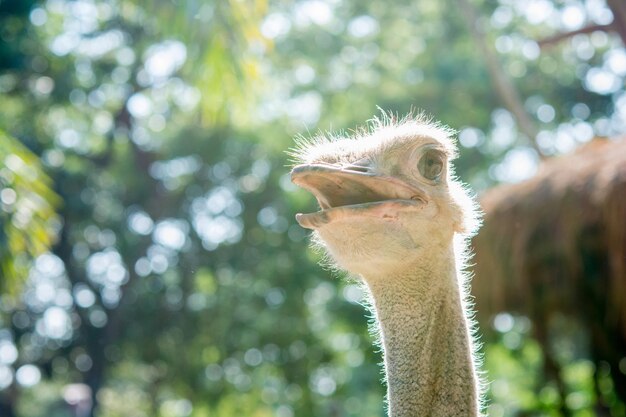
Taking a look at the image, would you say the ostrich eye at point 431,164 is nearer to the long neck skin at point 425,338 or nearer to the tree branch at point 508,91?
the long neck skin at point 425,338

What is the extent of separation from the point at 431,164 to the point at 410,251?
0.63ft

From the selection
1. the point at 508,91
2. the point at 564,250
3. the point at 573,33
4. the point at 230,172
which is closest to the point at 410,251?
the point at 573,33

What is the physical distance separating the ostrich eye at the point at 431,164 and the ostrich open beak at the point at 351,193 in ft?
0.27

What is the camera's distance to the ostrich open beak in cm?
217

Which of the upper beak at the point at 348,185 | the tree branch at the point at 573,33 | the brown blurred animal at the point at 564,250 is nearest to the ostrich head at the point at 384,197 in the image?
the upper beak at the point at 348,185

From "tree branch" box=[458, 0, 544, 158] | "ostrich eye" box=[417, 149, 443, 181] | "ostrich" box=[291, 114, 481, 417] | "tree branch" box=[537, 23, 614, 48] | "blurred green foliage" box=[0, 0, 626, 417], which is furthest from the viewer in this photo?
"blurred green foliage" box=[0, 0, 626, 417]

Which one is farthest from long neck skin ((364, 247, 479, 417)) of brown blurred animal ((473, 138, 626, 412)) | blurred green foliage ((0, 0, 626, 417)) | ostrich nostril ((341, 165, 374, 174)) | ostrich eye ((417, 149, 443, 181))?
blurred green foliage ((0, 0, 626, 417))

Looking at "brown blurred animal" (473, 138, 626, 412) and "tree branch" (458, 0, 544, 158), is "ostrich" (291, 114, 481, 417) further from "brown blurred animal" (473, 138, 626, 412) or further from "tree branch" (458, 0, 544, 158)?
"tree branch" (458, 0, 544, 158)

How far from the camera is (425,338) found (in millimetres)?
2529

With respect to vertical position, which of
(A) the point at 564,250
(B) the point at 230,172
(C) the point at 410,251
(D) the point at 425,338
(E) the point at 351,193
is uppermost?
(E) the point at 351,193

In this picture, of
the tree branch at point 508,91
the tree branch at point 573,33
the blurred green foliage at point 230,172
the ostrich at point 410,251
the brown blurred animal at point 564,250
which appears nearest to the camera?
the ostrich at point 410,251

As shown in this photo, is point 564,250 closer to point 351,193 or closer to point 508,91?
point 508,91

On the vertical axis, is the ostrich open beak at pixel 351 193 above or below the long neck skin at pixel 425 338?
above

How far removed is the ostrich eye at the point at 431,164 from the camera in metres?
2.43
